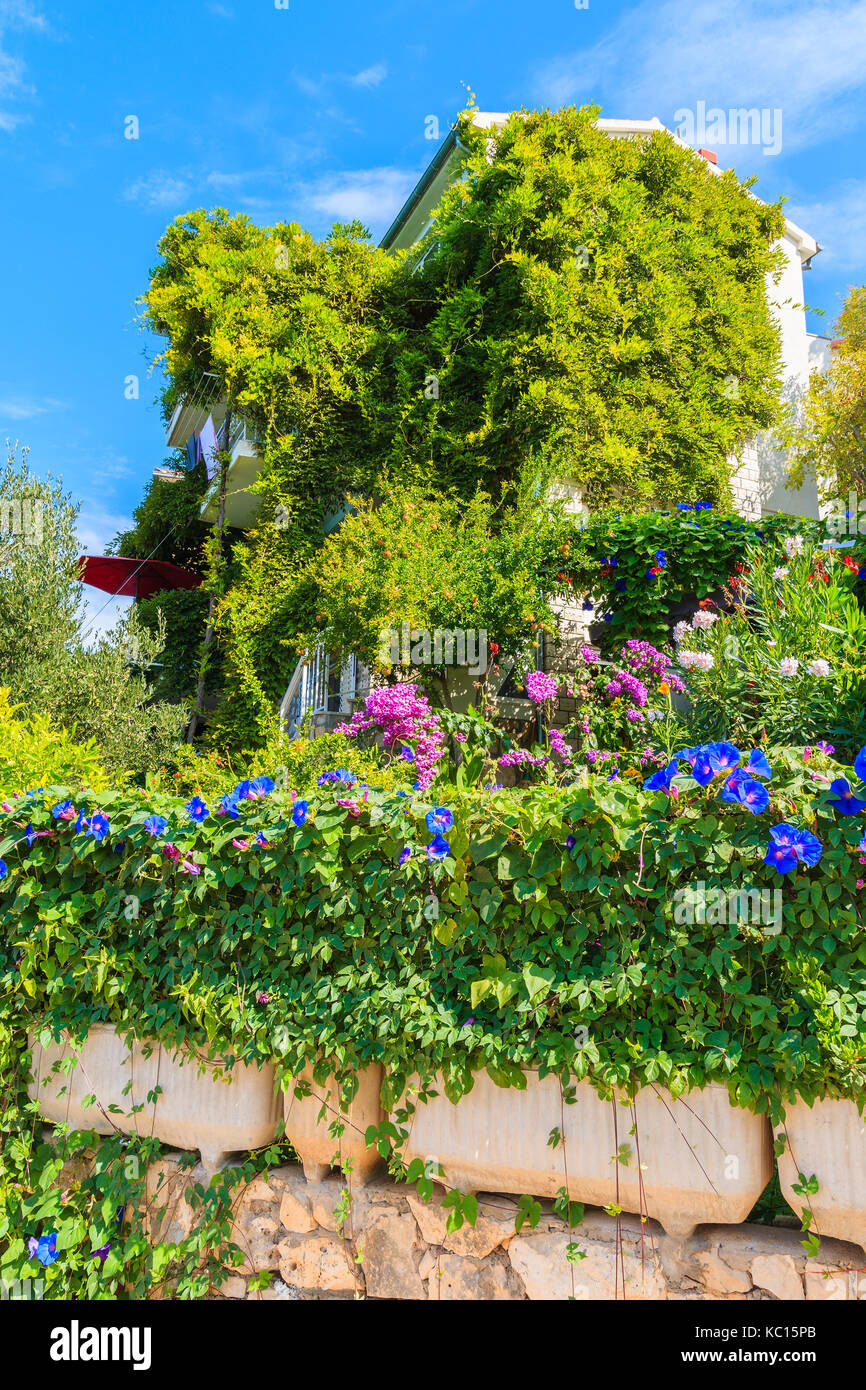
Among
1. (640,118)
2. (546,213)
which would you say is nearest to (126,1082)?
(546,213)

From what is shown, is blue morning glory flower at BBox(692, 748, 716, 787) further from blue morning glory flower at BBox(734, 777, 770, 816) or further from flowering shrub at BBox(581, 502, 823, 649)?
flowering shrub at BBox(581, 502, 823, 649)

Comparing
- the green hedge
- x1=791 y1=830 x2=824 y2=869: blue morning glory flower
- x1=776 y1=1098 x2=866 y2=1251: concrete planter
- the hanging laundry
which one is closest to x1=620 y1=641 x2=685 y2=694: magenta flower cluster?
the green hedge

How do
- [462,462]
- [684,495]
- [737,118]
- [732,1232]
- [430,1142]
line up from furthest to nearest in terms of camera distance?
1. [684,495]
2. [462,462]
3. [737,118]
4. [430,1142]
5. [732,1232]

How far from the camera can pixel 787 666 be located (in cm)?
416

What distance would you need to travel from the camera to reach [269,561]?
37.2 feet

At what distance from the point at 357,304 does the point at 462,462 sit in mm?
3408

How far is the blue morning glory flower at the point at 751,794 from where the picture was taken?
7.98ft


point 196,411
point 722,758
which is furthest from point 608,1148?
point 196,411

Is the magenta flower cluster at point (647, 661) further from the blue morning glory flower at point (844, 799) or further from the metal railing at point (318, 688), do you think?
the blue morning glory flower at point (844, 799)

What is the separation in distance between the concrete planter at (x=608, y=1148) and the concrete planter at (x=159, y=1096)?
2.28 feet

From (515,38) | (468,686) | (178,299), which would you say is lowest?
(468,686)

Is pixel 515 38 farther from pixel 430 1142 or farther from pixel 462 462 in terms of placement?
pixel 430 1142

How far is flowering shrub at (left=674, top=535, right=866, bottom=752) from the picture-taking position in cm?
389

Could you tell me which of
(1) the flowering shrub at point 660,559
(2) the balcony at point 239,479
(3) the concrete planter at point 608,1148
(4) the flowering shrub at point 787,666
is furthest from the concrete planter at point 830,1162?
(2) the balcony at point 239,479
